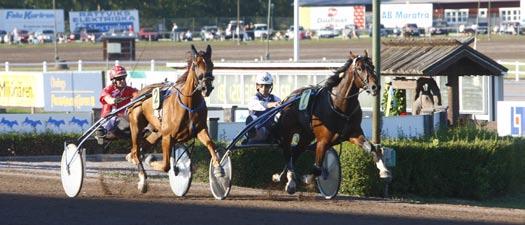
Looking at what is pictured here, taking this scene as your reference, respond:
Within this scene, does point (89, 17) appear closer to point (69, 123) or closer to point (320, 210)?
point (69, 123)

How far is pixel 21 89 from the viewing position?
1470 inches

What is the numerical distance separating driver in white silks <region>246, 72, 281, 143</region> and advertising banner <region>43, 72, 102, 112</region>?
21.2 metres

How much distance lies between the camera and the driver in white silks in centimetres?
1403

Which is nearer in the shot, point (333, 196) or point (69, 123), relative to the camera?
point (333, 196)

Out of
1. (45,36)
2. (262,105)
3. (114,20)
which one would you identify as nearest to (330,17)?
(114,20)

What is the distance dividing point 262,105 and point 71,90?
2220cm

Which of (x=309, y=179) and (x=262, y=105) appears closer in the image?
(x=309, y=179)

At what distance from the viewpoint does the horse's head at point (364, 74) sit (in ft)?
42.3

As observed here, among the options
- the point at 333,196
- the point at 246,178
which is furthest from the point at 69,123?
the point at 333,196

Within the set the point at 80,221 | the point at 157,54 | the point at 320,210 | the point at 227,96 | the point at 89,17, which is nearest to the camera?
the point at 80,221

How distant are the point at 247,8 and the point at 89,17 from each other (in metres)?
18.3

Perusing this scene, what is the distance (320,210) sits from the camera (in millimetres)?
12320

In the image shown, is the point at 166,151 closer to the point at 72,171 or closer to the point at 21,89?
the point at 72,171

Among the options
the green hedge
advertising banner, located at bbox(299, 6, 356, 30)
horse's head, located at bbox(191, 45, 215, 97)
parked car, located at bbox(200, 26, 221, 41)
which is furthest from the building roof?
advertising banner, located at bbox(299, 6, 356, 30)
